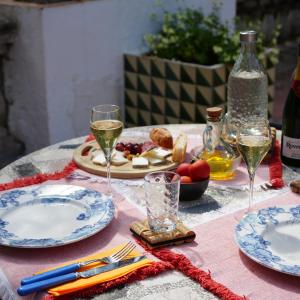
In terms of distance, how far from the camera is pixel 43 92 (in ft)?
11.1

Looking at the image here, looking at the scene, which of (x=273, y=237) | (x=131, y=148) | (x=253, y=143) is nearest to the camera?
(x=273, y=237)

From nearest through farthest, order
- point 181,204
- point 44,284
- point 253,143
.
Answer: point 44,284, point 253,143, point 181,204

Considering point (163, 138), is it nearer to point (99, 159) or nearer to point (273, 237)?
point (99, 159)

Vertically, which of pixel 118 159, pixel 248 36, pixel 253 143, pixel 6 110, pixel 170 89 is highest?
pixel 248 36

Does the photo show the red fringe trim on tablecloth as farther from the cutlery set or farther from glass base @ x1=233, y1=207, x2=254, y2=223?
glass base @ x1=233, y1=207, x2=254, y2=223

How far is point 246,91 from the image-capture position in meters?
1.94

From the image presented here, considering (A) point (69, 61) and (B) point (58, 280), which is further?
(A) point (69, 61)

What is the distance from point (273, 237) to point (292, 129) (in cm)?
58

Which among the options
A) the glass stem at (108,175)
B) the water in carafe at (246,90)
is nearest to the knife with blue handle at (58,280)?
the glass stem at (108,175)

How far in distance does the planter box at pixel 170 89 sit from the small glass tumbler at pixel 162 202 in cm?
196

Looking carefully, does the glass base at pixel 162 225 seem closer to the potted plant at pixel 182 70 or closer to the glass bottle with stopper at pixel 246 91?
the glass bottle with stopper at pixel 246 91

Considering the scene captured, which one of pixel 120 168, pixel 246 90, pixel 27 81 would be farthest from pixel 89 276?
pixel 27 81

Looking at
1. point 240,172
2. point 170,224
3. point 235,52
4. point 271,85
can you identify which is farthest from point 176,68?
point 170,224

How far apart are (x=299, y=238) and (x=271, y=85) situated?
100 inches
